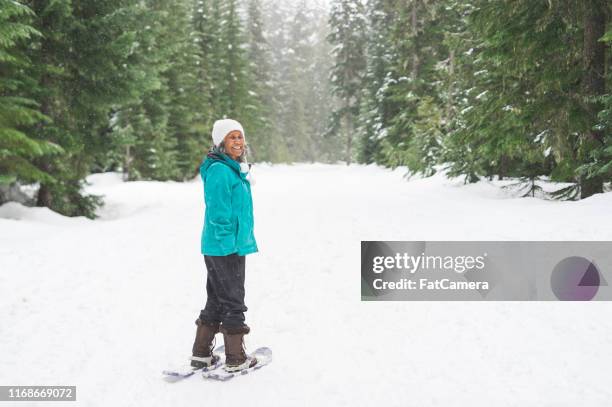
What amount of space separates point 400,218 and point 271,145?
162ft

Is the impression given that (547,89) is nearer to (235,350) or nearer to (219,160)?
(219,160)

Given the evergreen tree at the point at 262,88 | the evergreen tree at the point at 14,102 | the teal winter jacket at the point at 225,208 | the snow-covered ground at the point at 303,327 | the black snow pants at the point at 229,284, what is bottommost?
the snow-covered ground at the point at 303,327

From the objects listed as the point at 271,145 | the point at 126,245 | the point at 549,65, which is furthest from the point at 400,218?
the point at 271,145

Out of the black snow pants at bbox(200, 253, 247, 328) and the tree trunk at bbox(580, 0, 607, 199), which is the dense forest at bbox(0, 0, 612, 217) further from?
the black snow pants at bbox(200, 253, 247, 328)

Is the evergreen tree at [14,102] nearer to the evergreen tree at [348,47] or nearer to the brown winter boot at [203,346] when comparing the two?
the brown winter boot at [203,346]

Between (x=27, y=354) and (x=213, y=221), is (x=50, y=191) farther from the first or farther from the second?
(x=213, y=221)

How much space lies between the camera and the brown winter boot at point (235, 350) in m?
3.96

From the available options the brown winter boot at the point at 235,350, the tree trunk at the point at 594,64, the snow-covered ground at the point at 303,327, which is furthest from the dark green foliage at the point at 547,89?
the brown winter boot at the point at 235,350

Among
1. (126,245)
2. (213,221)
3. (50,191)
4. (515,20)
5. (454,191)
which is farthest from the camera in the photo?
(454,191)

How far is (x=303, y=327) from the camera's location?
4992 mm

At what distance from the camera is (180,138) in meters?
29.6

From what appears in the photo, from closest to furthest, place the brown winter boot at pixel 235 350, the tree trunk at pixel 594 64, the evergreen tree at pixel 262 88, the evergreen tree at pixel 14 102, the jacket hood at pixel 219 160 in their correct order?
the jacket hood at pixel 219 160, the brown winter boot at pixel 235 350, the evergreen tree at pixel 14 102, the tree trunk at pixel 594 64, the evergreen tree at pixel 262 88

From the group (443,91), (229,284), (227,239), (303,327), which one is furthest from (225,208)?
(443,91)

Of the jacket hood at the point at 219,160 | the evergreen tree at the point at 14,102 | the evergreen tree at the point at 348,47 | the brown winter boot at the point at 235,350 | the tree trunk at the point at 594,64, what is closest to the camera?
the jacket hood at the point at 219,160
